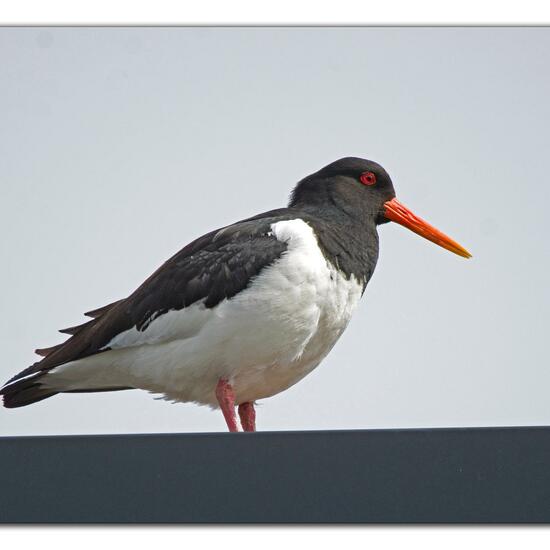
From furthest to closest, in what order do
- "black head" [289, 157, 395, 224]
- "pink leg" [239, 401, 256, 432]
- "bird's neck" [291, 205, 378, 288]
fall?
"pink leg" [239, 401, 256, 432] → "black head" [289, 157, 395, 224] → "bird's neck" [291, 205, 378, 288]

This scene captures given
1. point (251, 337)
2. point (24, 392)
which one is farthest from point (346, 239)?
point (24, 392)

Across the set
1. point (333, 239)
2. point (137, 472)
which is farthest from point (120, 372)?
point (137, 472)

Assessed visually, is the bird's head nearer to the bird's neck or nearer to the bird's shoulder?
the bird's neck

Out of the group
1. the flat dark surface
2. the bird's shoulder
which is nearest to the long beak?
the bird's shoulder

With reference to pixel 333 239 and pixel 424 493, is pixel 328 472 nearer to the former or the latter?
pixel 424 493

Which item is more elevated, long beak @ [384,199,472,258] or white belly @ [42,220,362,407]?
long beak @ [384,199,472,258]

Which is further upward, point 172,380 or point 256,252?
point 256,252

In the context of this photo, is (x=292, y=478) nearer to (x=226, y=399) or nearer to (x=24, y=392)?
(x=226, y=399)
